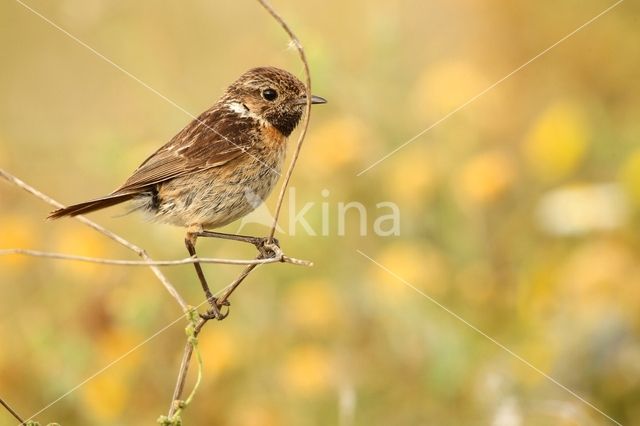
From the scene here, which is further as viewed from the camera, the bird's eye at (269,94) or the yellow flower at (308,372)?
the yellow flower at (308,372)

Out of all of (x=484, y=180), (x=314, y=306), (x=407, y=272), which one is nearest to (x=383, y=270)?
(x=407, y=272)

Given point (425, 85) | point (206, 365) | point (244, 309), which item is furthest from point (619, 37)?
point (206, 365)

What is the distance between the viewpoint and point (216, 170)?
331 centimetres

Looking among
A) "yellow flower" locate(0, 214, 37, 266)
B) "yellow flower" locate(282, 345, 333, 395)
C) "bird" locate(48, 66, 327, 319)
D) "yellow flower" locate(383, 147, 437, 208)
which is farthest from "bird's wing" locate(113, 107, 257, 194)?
"yellow flower" locate(0, 214, 37, 266)

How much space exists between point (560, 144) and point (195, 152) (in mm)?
1998

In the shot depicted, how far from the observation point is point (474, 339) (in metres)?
4.13

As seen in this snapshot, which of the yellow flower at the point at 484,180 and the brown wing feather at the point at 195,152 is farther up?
the yellow flower at the point at 484,180

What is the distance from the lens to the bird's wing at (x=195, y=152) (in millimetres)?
3277

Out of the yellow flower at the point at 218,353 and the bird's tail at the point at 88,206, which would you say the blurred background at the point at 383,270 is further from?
the bird's tail at the point at 88,206

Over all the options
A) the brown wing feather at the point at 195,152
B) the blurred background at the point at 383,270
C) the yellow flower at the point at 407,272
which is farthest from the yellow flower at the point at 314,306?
the brown wing feather at the point at 195,152

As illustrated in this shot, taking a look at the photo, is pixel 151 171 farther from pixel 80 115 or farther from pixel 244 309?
pixel 80 115

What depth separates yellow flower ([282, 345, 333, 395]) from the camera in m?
3.93

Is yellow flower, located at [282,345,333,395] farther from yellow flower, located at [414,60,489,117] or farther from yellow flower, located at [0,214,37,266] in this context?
yellow flower, located at [414,60,489,117]

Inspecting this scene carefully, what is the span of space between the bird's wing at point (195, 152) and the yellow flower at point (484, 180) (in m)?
1.34
